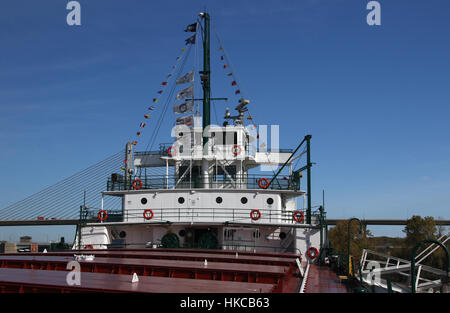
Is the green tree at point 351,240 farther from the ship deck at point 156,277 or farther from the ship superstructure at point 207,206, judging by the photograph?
the ship deck at point 156,277

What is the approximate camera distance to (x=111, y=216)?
89.4 feet

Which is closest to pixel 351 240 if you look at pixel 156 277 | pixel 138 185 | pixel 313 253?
pixel 313 253

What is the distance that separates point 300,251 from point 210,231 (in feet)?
18.9

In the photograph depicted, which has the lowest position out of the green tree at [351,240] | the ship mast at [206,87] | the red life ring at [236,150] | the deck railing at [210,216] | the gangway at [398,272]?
the green tree at [351,240]

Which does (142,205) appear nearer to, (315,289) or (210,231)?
(210,231)

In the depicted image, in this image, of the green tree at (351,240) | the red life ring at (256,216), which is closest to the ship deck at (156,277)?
the red life ring at (256,216)

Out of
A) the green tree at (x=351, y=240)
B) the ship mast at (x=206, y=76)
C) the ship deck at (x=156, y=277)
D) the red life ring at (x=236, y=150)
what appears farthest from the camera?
the green tree at (x=351, y=240)

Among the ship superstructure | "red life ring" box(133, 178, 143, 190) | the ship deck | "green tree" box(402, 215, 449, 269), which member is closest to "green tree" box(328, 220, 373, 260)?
"green tree" box(402, 215, 449, 269)

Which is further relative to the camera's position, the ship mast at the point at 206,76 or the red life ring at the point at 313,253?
the ship mast at the point at 206,76

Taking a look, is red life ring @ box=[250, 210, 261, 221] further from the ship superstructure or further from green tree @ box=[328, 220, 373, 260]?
green tree @ box=[328, 220, 373, 260]

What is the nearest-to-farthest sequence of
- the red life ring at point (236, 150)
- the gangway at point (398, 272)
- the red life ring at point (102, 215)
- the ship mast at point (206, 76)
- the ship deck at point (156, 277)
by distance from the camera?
the ship deck at point (156, 277), the gangway at point (398, 272), the red life ring at point (102, 215), the red life ring at point (236, 150), the ship mast at point (206, 76)

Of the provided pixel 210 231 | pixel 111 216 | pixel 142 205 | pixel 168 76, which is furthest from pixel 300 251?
pixel 168 76

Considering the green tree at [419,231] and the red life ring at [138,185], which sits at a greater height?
the red life ring at [138,185]

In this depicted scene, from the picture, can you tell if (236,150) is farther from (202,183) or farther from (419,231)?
(419,231)
